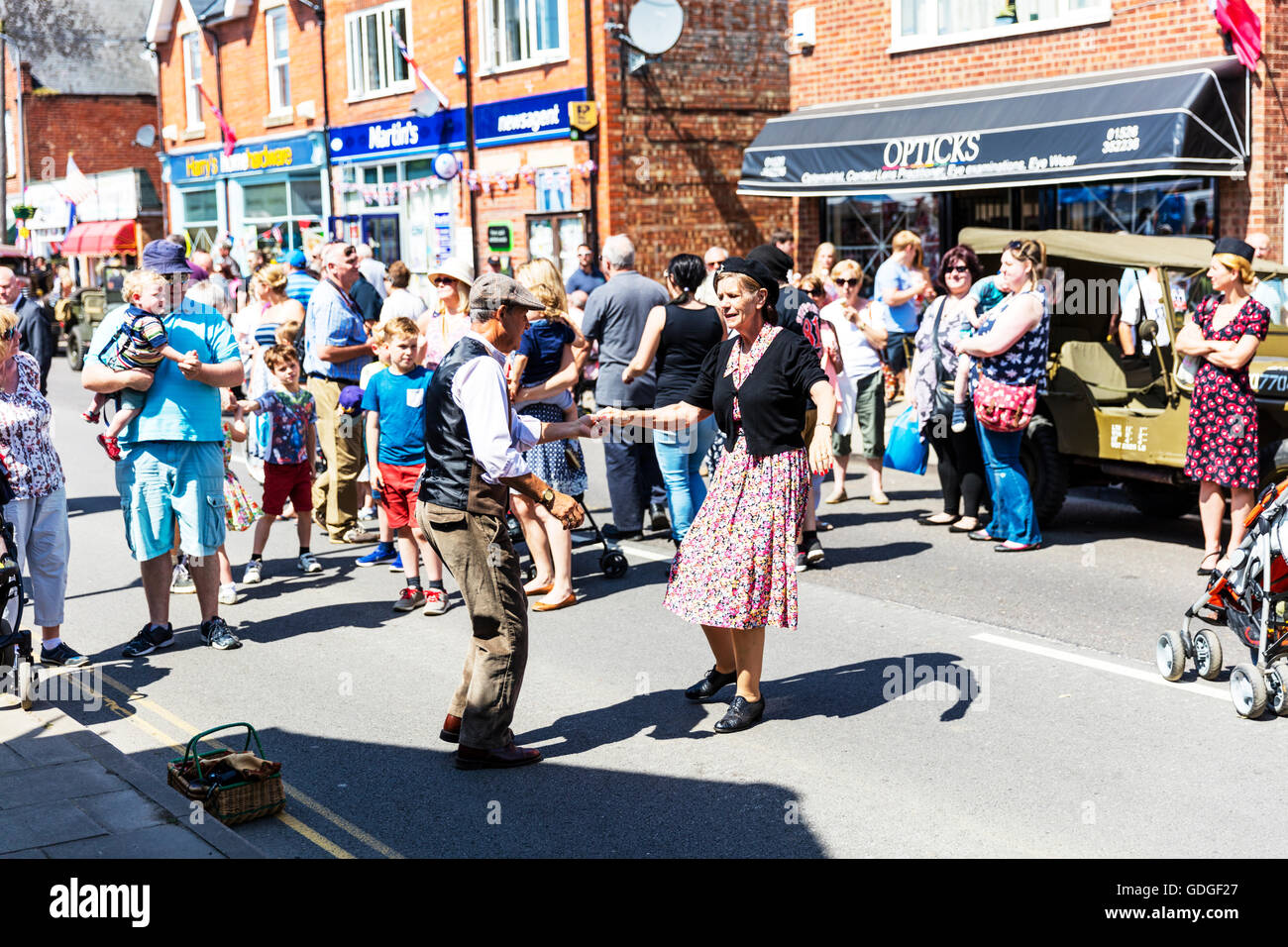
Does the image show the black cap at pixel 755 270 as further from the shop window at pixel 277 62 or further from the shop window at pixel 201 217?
the shop window at pixel 201 217

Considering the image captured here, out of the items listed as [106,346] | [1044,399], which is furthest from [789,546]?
[1044,399]

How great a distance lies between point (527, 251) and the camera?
23734 millimetres

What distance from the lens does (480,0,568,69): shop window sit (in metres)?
22.7

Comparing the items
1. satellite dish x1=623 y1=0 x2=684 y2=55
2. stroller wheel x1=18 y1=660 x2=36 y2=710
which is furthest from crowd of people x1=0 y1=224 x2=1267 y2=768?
satellite dish x1=623 y1=0 x2=684 y2=55

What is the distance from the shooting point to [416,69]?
25578 millimetres

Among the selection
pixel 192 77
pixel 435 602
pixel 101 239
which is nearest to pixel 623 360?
pixel 435 602

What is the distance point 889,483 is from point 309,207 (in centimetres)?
2074

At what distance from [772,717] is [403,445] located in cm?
339

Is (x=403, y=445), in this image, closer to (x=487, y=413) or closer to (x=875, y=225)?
(x=487, y=413)

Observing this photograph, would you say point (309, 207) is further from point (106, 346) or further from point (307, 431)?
point (106, 346)

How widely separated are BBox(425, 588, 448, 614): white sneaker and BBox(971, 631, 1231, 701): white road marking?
3.08 m

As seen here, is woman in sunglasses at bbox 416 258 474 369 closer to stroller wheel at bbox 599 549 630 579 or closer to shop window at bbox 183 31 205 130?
stroller wheel at bbox 599 549 630 579

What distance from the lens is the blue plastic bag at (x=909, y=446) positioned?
11.0 metres

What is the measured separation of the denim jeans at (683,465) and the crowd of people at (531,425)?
2 cm
